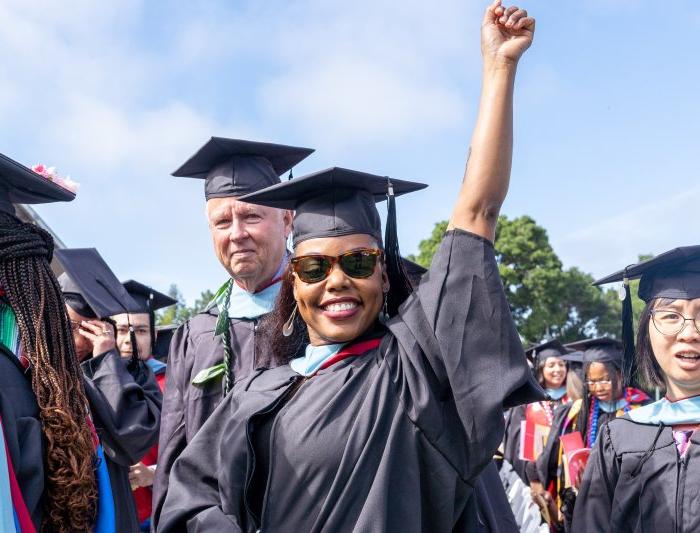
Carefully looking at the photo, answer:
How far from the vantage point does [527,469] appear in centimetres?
710

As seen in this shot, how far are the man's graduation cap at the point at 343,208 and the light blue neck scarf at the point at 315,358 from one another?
9.2 inches

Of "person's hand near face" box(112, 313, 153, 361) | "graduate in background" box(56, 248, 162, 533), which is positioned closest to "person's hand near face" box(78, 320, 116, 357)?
"graduate in background" box(56, 248, 162, 533)

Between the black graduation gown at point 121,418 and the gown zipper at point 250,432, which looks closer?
the gown zipper at point 250,432

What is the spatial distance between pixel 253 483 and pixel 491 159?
1.17 meters

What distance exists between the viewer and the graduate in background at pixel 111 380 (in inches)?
124

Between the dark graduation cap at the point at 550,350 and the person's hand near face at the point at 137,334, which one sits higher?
the person's hand near face at the point at 137,334

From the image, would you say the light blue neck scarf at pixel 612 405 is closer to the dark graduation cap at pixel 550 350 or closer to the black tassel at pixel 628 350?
the black tassel at pixel 628 350

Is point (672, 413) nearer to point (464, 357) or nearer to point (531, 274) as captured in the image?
point (464, 357)

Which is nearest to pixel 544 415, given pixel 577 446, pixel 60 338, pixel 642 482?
pixel 577 446

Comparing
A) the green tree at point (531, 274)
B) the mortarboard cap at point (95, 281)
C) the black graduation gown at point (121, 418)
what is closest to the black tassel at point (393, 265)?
the black graduation gown at point (121, 418)

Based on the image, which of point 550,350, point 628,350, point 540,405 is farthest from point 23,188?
point 550,350

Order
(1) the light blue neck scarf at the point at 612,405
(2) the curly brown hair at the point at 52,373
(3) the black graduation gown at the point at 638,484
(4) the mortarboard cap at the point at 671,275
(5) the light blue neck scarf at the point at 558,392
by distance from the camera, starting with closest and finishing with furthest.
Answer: (2) the curly brown hair at the point at 52,373, (3) the black graduation gown at the point at 638,484, (4) the mortarboard cap at the point at 671,275, (1) the light blue neck scarf at the point at 612,405, (5) the light blue neck scarf at the point at 558,392

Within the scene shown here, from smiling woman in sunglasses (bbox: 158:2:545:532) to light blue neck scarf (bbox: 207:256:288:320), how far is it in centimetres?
109

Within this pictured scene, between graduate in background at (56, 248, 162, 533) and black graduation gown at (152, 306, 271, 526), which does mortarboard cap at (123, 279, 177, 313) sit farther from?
black graduation gown at (152, 306, 271, 526)
